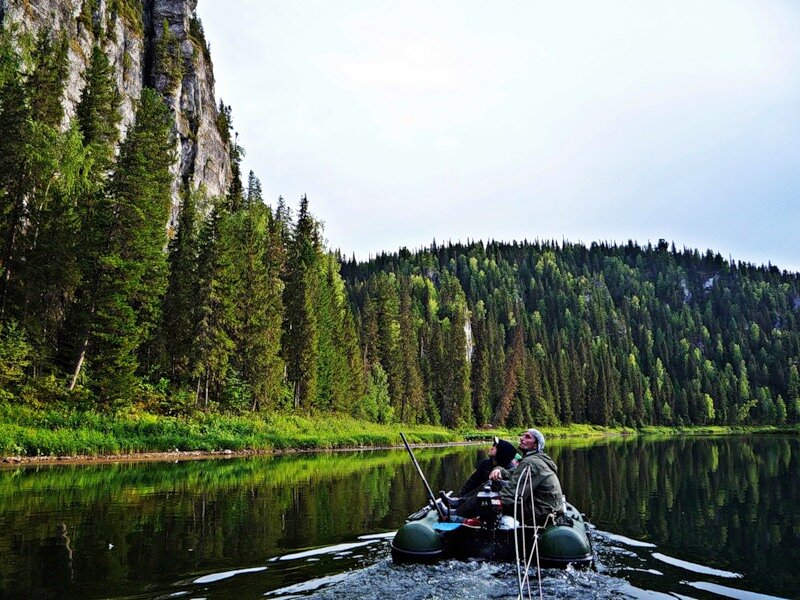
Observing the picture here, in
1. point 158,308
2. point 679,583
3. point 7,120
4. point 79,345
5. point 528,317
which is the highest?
point 528,317

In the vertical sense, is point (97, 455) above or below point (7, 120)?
below

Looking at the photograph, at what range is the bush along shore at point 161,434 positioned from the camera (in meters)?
29.0

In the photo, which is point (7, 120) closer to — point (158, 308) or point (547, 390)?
point (158, 308)

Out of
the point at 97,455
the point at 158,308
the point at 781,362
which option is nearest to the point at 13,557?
the point at 97,455

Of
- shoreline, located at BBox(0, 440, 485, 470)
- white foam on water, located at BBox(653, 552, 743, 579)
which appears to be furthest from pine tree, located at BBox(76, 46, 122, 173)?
white foam on water, located at BBox(653, 552, 743, 579)

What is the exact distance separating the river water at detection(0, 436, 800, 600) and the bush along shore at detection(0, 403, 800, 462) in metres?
3.95

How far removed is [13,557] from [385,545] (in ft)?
22.3

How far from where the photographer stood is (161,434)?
36000mm

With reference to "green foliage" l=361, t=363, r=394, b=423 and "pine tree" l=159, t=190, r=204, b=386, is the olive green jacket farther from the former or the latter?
"green foliage" l=361, t=363, r=394, b=423

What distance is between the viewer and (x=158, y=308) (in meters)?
43.5

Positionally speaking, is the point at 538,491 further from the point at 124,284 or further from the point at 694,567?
the point at 124,284

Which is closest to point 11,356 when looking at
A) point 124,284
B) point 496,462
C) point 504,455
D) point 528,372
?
point 124,284

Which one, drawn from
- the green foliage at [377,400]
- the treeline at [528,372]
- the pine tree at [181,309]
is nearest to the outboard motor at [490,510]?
the pine tree at [181,309]

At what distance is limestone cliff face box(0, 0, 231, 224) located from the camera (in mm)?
55188
